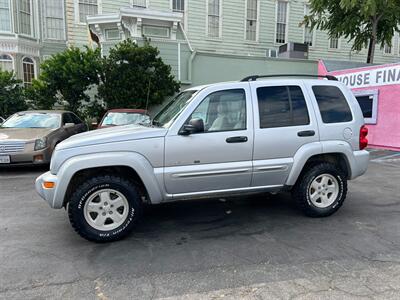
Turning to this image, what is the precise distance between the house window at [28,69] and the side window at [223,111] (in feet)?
59.8

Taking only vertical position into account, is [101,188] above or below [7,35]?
below

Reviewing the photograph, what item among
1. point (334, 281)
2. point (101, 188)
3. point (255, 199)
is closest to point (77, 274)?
point (101, 188)

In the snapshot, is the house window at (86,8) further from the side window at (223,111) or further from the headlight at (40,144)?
the side window at (223,111)

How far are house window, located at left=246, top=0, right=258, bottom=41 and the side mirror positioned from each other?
60.2ft

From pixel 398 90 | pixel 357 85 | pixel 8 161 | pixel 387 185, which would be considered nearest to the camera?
pixel 387 185

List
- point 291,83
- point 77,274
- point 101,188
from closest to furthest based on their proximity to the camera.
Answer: point 77,274
point 101,188
point 291,83

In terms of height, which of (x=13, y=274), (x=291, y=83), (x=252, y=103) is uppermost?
(x=291, y=83)

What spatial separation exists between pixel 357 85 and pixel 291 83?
8.90 m

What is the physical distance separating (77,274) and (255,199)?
3.28 meters

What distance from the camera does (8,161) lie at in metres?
7.49

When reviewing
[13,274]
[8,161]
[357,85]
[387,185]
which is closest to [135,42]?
[8,161]

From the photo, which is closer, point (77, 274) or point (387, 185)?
point (77, 274)

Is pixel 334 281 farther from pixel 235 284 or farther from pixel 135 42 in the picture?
pixel 135 42

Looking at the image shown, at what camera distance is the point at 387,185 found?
258 inches
